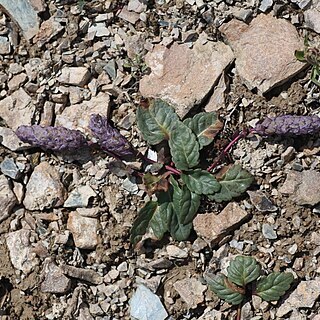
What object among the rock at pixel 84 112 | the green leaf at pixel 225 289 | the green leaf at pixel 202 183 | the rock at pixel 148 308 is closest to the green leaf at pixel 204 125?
the green leaf at pixel 202 183

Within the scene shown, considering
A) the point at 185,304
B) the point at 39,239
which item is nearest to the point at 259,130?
the point at 185,304

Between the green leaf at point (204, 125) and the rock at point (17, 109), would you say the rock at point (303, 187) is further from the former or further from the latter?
the rock at point (17, 109)

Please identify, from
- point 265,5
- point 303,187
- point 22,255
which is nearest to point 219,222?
point 303,187

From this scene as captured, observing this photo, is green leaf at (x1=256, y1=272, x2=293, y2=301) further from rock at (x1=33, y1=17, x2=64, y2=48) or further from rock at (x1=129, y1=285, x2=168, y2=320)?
rock at (x1=33, y1=17, x2=64, y2=48)

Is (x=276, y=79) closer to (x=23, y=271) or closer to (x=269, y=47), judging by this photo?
(x=269, y=47)

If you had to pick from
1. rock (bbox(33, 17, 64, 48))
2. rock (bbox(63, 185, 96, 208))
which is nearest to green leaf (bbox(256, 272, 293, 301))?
rock (bbox(63, 185, 96, 208))
